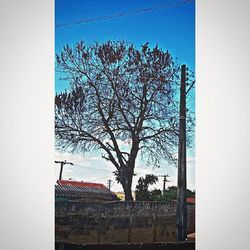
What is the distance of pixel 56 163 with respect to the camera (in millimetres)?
2811

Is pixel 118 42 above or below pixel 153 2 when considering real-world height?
below

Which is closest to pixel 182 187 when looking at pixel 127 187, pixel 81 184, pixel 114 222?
pixel 127 187

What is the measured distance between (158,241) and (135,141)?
667 mm

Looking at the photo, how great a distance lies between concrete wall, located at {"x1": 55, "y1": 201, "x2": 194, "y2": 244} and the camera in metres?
2.80

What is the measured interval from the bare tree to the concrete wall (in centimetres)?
12

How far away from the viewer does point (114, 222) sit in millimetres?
2832

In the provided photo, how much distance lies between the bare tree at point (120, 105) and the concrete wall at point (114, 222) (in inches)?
4.9

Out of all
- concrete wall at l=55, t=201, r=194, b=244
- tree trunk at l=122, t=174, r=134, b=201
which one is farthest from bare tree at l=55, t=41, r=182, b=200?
concrete wall at l=55, t=201, r=194, b=244

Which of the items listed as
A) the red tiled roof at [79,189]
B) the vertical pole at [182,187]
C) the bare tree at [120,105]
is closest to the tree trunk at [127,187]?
the bare tree at [120,105]

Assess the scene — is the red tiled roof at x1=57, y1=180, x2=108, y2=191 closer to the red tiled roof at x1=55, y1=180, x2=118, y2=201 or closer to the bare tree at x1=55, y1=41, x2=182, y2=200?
the red tiled roof at x1=55, y1=180, x2=118, y2=201

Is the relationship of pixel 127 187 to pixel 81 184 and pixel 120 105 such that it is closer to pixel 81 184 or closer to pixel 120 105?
pixel 81 184

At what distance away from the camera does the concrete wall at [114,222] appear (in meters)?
2.80
